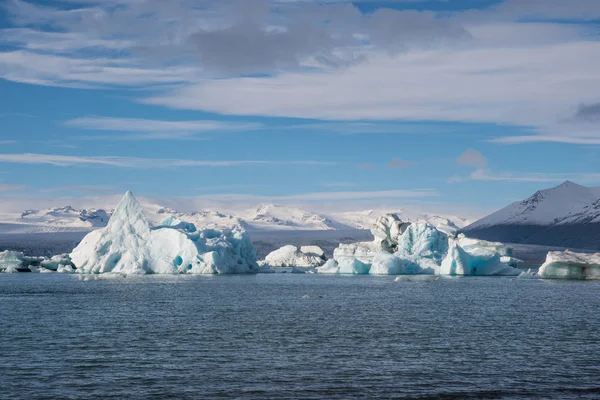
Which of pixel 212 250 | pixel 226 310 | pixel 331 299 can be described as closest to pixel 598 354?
pixel 226 310

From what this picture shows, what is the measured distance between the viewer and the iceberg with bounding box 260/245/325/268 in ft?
322

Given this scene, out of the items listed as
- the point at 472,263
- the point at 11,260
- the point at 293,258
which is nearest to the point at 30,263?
the point at 11,260

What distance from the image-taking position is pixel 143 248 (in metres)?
66.8

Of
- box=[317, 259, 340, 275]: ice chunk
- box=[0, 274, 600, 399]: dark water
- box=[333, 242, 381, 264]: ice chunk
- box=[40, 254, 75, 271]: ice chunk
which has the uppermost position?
box=[333, 242, 381, 264]: ice chunk

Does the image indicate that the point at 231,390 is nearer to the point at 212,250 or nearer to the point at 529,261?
the point at 212,250

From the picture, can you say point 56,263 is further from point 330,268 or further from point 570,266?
point 570,266

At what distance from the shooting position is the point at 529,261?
155m

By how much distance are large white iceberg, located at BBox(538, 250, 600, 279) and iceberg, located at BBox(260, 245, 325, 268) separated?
1445 inches

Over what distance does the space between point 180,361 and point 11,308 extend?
17795mm

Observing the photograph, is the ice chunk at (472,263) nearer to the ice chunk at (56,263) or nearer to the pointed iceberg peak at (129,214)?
the pointed iceberg peak at (129,214)

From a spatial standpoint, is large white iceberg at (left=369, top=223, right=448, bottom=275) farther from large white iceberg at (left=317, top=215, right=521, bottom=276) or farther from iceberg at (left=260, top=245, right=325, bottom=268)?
iceberg at (left=260, top=245, right=325, bottom=268)

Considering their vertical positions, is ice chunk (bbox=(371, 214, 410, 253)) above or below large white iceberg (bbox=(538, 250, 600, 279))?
above

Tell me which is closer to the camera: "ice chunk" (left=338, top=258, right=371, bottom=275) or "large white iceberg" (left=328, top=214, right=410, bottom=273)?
"ice chunk" (left=338, top=258, right=371, bottom=275)

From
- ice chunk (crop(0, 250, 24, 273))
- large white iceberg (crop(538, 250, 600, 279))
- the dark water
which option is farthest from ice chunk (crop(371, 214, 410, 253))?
the dark water
